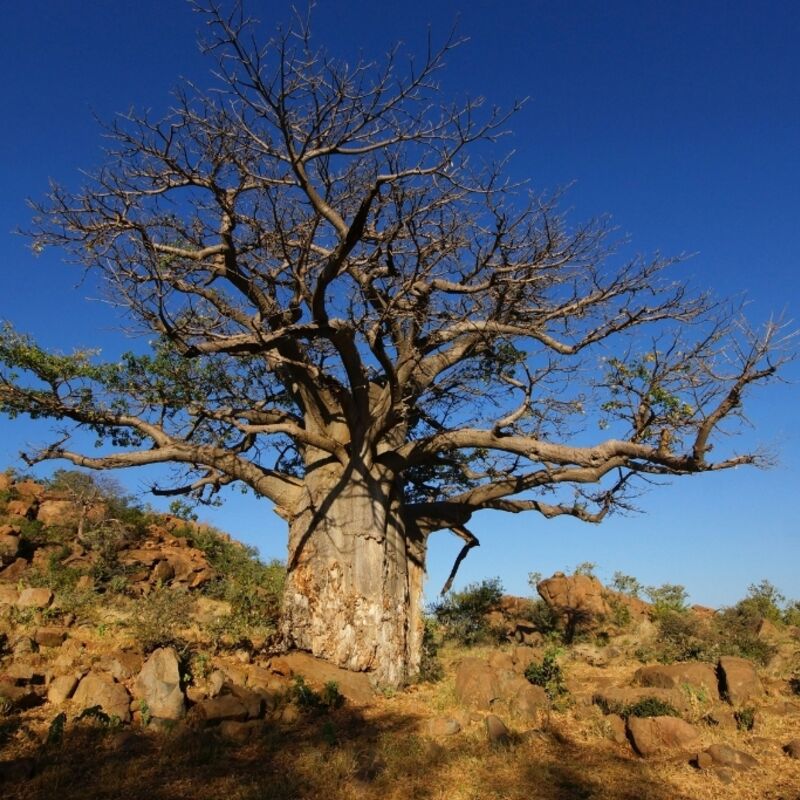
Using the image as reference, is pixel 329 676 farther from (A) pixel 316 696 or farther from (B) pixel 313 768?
(B) pixel 313 768

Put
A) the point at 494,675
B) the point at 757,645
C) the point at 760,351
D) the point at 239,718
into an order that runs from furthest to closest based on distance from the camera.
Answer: the point at 757,645 < the point at 494,675 < the point at 760,351 < the point at 239,718

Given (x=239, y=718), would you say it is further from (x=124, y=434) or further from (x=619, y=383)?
(x=619, y=383)

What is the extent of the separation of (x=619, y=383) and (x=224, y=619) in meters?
5.90

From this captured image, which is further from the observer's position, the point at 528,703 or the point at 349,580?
the point at 349,580

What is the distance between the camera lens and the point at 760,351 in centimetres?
680

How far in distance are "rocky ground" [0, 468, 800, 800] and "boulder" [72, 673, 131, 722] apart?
0.06 feet

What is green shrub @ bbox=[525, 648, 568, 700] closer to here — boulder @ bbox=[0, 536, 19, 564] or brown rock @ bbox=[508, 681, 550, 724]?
brown rock @ bbox=[508, 681, 550, 724]

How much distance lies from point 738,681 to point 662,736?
1.91 m

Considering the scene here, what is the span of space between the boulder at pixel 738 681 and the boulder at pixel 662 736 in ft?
4.61

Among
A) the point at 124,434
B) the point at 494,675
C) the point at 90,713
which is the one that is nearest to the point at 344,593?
the point at 494,675

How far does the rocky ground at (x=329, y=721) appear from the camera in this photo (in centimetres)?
503

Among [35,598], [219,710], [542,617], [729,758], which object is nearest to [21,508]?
[35,598]

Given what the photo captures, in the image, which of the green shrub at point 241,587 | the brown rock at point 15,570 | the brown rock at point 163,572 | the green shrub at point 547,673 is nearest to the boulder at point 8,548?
the brown rock at point 15,570

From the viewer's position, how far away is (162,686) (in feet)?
20.8
